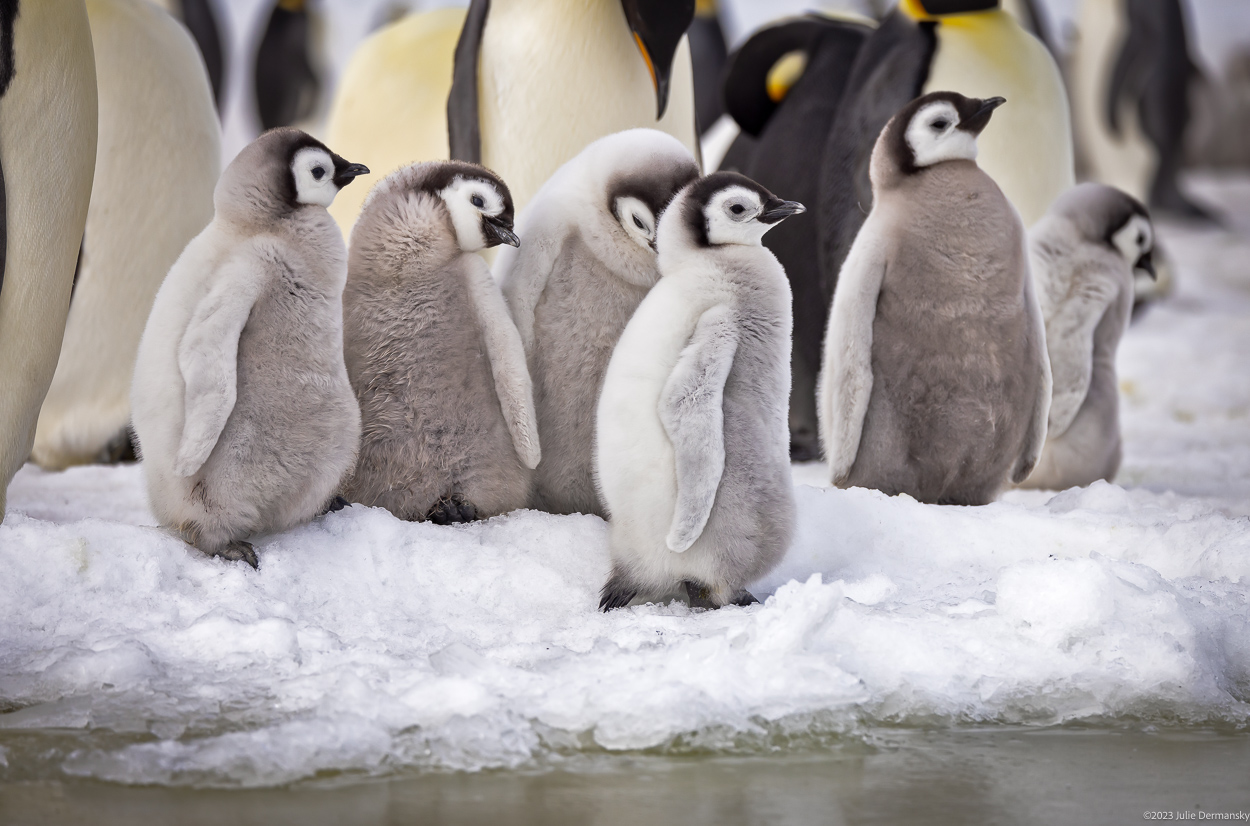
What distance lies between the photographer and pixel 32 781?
4.17 ft

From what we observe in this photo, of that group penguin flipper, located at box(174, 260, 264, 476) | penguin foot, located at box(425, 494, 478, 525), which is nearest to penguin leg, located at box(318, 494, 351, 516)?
penguin foot, located at box(425, 494, 478, 525)

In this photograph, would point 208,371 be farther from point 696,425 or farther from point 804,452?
point 804,452

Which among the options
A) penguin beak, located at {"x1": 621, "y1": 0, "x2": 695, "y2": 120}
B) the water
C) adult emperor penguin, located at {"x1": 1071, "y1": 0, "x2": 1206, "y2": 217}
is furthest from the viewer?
adult emperor penguin, located at {"x1": 1071, "y1": 0, "x2": 1206, "y2": 217}

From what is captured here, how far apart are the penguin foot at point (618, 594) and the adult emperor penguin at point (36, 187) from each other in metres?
0.95

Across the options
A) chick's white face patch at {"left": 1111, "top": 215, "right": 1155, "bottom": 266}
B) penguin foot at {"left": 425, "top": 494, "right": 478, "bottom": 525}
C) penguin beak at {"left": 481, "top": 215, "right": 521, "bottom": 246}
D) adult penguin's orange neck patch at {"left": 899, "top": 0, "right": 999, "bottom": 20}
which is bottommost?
penguin foot at {"left": 425, "top": 494, "right": 478, "bottom": 525}

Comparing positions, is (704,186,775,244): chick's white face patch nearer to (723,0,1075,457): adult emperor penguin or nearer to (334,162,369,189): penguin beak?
(334,162,369,189): penguin beak

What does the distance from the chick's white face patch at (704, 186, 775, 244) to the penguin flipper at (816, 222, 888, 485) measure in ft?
1.68

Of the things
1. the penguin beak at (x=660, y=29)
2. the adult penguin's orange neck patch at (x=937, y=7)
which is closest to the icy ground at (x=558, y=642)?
the penguin beak at (x=660, y=29)

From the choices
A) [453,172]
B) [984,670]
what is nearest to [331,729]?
[984,670]

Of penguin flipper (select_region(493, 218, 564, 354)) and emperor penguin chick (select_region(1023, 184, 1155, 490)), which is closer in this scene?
penguin flipper (select_region(493, 218, 564, 354))

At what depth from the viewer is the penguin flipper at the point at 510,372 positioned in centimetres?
208

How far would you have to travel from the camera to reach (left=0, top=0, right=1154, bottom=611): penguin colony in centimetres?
187

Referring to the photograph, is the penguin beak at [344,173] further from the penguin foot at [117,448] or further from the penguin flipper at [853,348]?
the penguin foot at [117,448]

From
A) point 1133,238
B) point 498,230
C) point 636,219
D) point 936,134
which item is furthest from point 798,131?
point 498,230
